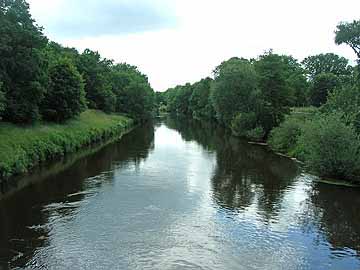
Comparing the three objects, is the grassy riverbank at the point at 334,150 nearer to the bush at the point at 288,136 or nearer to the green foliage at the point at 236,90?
the bush at the point at 288,136

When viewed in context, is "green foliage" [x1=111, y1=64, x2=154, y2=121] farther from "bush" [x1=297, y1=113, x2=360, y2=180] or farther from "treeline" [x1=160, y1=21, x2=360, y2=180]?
"bush" [x1=297, y1=113, x2=360, y2=180]

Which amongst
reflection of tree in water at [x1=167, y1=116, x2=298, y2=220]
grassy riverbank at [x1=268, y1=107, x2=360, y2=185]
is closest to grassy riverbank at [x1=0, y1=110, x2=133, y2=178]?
reflection of tree in water at [x1=167, y1=116, x2=298, y2=220]

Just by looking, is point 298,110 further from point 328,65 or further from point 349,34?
point 328,65

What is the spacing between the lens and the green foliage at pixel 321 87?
3514 inches

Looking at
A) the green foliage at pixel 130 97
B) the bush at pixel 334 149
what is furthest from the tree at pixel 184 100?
the bush at pixel 334 149

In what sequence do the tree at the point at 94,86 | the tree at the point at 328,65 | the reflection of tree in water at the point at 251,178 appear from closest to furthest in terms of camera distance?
the reflection of tree in water at the point at 251,178, the tree at the point at 94,86, the tree at the point at 328,65

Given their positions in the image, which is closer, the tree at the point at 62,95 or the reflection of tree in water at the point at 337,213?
the reflection of tree in water at the point at 337,213

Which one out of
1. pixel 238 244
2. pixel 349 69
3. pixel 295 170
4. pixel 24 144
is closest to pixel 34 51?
pixel 24 144

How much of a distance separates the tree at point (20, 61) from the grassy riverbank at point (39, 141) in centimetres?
192

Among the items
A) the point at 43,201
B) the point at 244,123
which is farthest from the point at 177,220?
the point at 244,123

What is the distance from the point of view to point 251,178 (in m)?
35.5

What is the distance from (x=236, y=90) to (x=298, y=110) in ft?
35.0

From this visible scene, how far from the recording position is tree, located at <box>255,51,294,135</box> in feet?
216

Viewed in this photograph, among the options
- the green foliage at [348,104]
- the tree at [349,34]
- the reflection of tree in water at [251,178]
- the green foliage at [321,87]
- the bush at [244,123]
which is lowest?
the reflection of tree in water at [251,178]
